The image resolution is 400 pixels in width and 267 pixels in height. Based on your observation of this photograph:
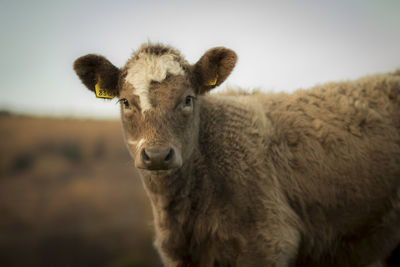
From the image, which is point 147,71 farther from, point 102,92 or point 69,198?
point 69,198

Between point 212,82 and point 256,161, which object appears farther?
point 212,82

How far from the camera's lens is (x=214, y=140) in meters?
3.46

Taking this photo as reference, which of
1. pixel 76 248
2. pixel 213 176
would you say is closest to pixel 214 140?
pixel 213 176

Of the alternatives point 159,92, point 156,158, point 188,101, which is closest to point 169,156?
point 156,158

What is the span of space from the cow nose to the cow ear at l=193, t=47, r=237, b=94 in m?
1.18

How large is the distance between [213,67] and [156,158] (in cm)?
155

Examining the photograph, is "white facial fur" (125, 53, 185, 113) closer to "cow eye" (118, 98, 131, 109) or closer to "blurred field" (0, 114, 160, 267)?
"cow eye" (118, 98, 131, 109)

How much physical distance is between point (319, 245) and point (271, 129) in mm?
1495

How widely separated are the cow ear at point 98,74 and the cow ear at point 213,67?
98 centimetres

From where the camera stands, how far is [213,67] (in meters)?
3.60

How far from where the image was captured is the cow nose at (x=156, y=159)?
100 inches

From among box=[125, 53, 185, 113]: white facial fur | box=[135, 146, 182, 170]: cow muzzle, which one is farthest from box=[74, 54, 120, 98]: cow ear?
box=[135, 146, 182, 170]: cow muzzle

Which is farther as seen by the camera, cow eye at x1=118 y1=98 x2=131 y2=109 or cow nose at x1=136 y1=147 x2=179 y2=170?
cow eye at x1=118 y1=98 x2=131 y2=109

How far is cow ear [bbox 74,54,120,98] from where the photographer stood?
3.51m
